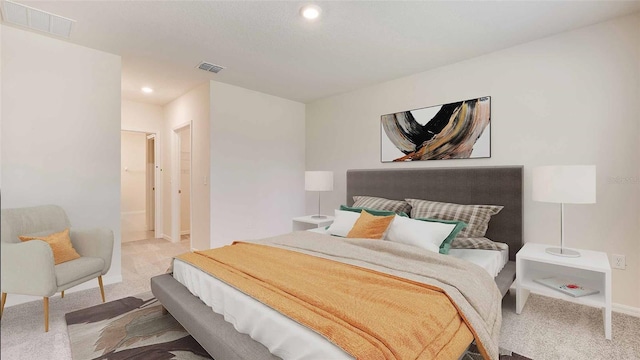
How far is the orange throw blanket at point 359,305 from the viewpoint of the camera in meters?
1.31

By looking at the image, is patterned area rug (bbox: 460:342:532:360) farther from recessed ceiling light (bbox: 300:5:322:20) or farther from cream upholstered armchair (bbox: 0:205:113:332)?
cream upholstered armchair (bbox: 0:205:113:332)

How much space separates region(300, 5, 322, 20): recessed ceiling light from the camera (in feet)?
7.82

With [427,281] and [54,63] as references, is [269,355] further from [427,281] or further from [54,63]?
[54,63]

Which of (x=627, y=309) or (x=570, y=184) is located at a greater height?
(x=570, y=184)

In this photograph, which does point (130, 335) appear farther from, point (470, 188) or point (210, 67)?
point (470, 188)

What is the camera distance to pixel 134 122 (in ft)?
16.6

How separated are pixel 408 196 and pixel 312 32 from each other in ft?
6.76

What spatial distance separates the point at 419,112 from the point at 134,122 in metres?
4.42

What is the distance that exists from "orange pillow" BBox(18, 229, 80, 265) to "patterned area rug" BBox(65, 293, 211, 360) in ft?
1.48

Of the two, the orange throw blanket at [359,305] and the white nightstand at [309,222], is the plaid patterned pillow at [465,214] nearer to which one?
the white nightstand at [309,222]

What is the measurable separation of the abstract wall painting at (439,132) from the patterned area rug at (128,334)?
2934mm

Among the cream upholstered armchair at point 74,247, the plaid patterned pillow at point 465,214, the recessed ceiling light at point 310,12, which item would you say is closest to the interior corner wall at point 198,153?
the cream upholstered armchair at point 74,247

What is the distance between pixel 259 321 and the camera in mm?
1533

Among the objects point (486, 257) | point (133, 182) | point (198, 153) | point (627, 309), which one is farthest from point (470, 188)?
point (133, 182)
